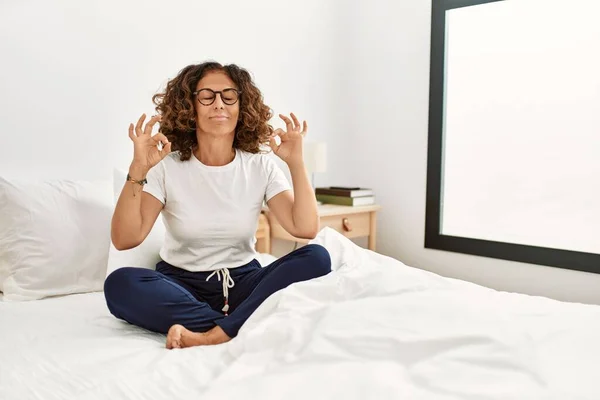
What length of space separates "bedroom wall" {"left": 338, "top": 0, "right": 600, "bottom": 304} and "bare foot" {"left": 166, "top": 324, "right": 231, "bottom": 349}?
75.6 inches

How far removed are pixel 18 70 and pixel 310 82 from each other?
5.08 feet

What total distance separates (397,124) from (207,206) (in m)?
1.77

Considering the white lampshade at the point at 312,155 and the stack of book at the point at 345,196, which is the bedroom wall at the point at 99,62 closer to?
the white lampshade at the point at 312,155

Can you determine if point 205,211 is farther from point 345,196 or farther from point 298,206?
point 345,196

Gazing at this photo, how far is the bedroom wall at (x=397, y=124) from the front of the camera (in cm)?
306

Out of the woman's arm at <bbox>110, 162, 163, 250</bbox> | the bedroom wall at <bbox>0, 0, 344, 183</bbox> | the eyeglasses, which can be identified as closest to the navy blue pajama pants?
the woman's arm at <bbox>110, 162, 163, 250</bbox>

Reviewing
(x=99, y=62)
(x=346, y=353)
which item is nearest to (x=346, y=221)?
(x=99, y=62)

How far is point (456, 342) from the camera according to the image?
105 centimetres

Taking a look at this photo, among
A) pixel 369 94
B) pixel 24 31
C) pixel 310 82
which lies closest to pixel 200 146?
pixel 24 31

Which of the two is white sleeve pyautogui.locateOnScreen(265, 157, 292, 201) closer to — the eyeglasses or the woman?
the woman

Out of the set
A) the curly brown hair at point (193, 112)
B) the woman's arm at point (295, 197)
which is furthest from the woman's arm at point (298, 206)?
the curly brown hair at point (193, 112)

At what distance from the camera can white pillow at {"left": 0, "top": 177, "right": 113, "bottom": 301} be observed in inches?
70.0

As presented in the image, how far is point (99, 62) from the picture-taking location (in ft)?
7.37

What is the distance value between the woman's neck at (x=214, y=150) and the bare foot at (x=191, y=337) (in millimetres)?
608
